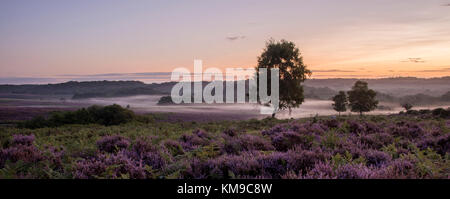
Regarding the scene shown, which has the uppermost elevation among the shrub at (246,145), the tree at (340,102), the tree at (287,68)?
the tree at (287,68)

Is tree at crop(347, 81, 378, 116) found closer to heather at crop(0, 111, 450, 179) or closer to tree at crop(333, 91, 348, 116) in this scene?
tree at crop(333, 91, 348, 116)

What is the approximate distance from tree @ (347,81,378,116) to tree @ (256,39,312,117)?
23202mm

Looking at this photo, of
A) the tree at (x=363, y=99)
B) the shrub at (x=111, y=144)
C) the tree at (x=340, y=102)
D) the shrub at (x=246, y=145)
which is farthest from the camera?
the tree at (x=340, y=102)

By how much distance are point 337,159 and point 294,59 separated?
1343 inches

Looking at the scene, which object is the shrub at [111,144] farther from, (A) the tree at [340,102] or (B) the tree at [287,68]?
(A) the tree at [340,102]

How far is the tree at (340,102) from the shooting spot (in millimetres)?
60812

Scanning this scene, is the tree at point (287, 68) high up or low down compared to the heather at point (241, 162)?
up

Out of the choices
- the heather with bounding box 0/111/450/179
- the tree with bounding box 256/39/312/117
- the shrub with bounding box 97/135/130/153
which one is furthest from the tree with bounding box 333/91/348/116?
the shrub with bounding box 97/135/130/153

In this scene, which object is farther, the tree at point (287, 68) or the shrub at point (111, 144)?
the tree at point (287, 68)

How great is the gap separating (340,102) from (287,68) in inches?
1260

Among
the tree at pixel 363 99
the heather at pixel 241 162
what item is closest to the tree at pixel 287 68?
the tree at pixel 363 99

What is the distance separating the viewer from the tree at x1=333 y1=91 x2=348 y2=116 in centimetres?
6081

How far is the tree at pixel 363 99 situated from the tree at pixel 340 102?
6756 millimetres
